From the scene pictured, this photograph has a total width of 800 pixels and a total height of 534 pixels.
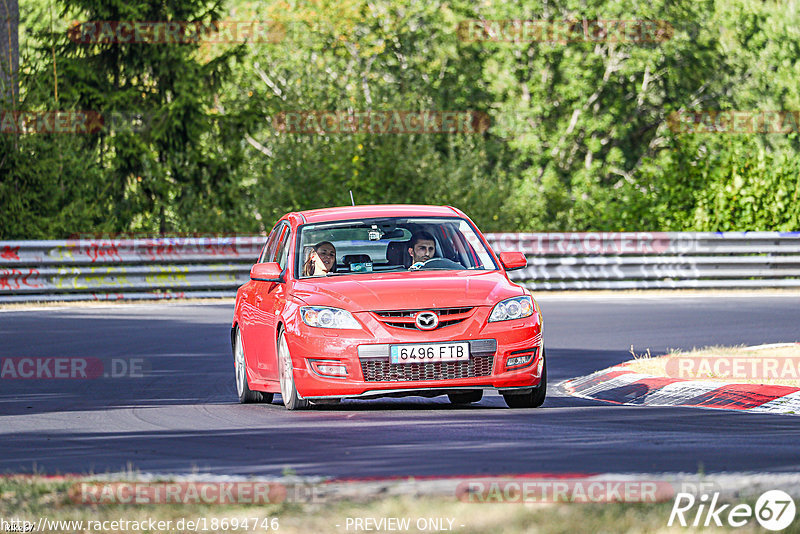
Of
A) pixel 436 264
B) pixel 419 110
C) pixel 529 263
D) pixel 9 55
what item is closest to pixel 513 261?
pixel 436 264

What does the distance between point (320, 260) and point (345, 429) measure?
8.16 feet

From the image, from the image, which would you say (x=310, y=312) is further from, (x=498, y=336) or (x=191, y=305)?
(x=191, y=305)

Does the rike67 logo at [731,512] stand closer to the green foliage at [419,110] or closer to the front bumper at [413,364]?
the front bumper at [413,364]

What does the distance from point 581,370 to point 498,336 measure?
4.06 metres


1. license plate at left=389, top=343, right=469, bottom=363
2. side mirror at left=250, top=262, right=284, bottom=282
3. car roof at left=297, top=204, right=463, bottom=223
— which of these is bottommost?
license plate at left=389, top=343, right=469, bottom=363

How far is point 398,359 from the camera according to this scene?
1070 cm

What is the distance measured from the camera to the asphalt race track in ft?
26.2

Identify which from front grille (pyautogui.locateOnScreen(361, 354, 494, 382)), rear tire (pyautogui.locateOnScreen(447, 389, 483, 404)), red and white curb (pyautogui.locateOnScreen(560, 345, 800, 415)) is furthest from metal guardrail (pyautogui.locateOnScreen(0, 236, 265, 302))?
front grille (pyautogui.locateOnScreen(361, 354, 494, 382))

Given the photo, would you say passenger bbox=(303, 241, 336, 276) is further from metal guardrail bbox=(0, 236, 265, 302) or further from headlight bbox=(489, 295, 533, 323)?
metal guardrail bbox=(0, 236, 265, 302)

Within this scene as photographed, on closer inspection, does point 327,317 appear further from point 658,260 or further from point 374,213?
point 658,260

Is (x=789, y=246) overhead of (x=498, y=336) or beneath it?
beneath

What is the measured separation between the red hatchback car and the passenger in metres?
0.01

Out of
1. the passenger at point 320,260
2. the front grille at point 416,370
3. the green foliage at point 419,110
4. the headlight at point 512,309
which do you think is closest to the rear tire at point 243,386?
the passenger at point 320,260

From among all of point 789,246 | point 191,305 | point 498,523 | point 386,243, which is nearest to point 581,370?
point 386,243
